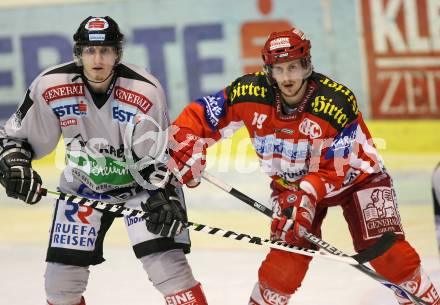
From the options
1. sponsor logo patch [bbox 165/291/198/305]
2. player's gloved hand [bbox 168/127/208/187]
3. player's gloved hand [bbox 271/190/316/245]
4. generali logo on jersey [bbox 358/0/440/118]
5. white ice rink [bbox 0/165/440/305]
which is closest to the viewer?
sponsor logo patch [bbox 165/291/198/305]

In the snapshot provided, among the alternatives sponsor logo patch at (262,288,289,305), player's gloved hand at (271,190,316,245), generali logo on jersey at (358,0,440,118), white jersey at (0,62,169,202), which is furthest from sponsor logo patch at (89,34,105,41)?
generali logo on jersey at (358,0,440,118)

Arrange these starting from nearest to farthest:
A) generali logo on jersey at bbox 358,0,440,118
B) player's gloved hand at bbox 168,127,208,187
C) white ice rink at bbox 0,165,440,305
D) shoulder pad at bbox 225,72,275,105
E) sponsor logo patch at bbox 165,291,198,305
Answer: sponsor logo patch at bbox 165,291,198,305
shoulder pad at bbox 225,72,275,105
player's gloved hand at bbox 168,127,208,187
white ice rink at bbox 0,165,440,305
generali logo on jersey at bbox 358,0,440,118

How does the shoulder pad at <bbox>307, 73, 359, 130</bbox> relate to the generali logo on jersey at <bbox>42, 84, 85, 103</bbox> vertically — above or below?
below

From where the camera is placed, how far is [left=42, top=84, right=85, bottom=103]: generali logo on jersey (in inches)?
185

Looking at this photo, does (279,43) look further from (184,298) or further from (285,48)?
(184,298)

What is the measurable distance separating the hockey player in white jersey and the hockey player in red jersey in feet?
0.87

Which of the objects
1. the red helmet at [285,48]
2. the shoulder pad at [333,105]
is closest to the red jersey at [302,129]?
the shoulder pad at [333,105]

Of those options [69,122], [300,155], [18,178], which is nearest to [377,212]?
[300,155]

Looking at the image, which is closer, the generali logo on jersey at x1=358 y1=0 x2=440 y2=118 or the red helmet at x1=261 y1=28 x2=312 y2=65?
the red helmet at x1=261 y1=28 x2=312 y2=65

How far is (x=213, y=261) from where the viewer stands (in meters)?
6.47

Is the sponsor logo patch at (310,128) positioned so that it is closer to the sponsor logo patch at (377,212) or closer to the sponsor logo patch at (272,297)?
the sponsor logo patch at (377,212)

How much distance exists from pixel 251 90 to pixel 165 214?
0.72 m

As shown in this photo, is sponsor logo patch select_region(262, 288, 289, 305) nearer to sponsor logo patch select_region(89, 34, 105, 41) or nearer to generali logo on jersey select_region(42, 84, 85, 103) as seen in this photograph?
generali logo on jersey select_region(42, 84, 85, 103)

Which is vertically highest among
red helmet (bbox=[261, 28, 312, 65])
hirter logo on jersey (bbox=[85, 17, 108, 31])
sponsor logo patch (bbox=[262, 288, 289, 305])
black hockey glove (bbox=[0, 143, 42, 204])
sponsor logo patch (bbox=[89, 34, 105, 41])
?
hirter logo on jersey (bbox=[85, 17, 108, 31])
